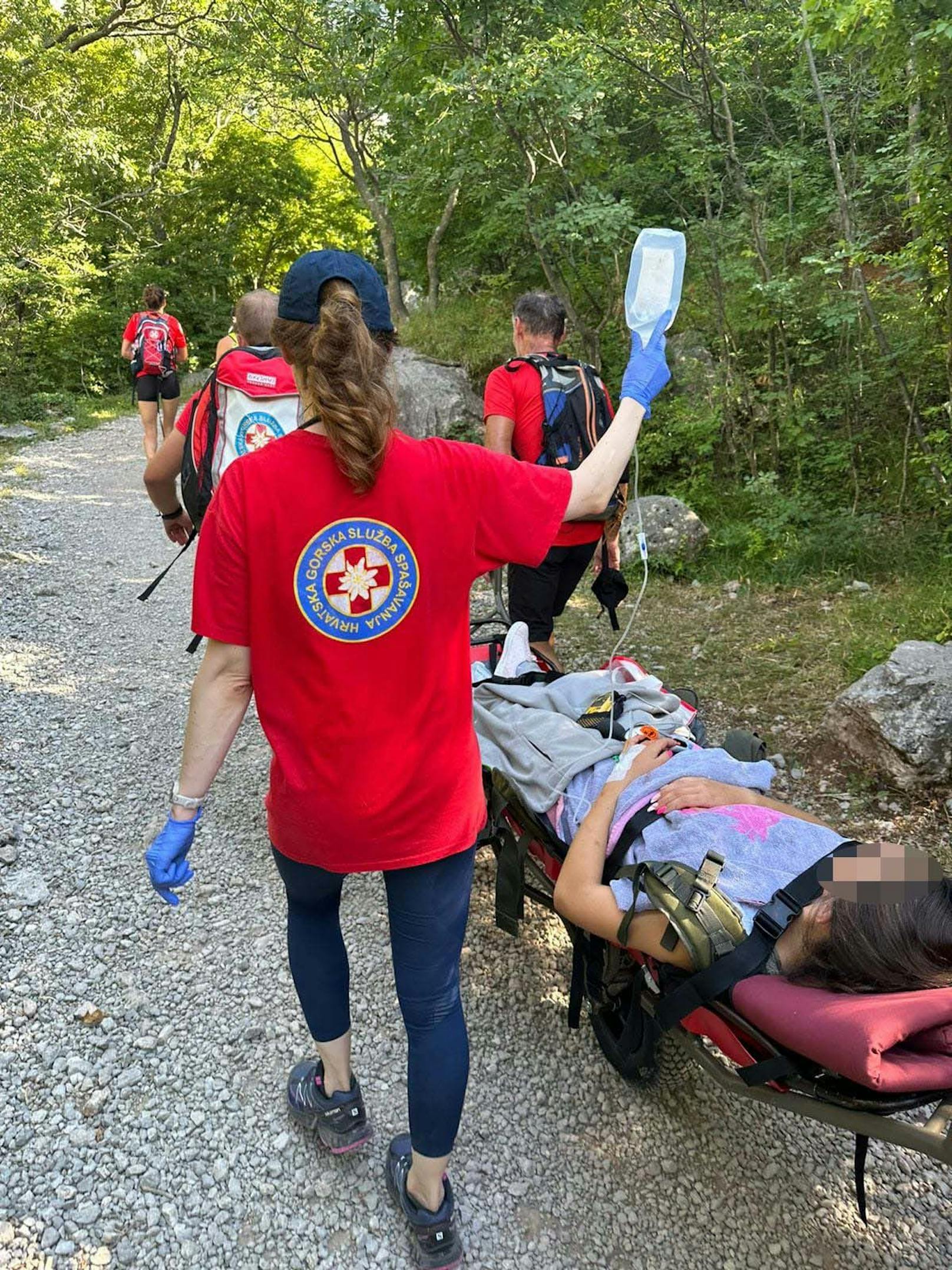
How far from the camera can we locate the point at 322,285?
1.51m

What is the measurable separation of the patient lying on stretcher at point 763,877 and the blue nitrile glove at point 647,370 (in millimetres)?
1006

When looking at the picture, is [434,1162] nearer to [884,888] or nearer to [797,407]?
[884,888]

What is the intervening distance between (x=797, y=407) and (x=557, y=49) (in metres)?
3.38

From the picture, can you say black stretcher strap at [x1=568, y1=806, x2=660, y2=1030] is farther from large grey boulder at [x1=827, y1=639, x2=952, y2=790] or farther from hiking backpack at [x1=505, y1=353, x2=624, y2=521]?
large grey boulder at [x1=827, y1=639, x2=952, y2=790]

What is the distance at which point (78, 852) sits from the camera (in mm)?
3496

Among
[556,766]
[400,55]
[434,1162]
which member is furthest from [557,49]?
[434,1162]

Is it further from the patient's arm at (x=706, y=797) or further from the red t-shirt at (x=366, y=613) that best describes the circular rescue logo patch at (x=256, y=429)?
the patient's arm at (x=706, y=797)

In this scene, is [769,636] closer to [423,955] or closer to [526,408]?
[526,408]

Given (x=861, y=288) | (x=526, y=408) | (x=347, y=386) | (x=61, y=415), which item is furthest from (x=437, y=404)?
(x=61, y=415)

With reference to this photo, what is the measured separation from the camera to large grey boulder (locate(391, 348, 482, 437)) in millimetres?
9453

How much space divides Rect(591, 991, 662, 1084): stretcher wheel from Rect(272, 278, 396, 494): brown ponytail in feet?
5.29

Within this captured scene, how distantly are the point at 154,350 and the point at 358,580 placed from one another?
297 inches

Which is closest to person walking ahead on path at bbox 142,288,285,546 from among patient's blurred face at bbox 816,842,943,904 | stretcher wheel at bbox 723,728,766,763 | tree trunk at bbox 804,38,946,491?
stretcher wheel at bbox 723,728,766,763

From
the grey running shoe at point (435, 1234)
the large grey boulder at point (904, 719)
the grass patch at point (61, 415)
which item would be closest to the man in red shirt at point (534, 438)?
the large grey boulder at point (904, 719)
